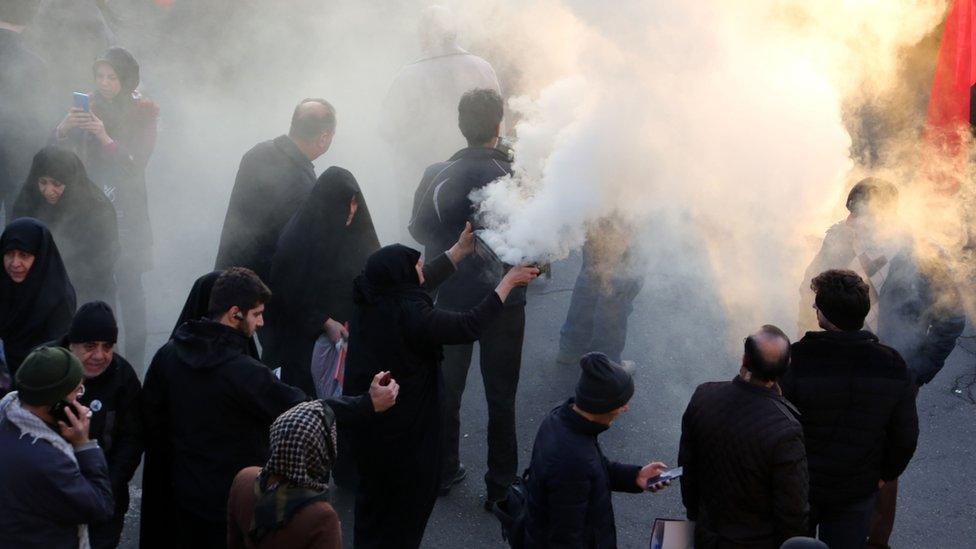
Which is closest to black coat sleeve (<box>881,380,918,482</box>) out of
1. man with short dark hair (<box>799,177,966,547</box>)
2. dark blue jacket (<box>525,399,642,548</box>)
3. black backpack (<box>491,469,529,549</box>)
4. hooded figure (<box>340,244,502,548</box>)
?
man with short dark hair (<box>799,177,966,547</box>)

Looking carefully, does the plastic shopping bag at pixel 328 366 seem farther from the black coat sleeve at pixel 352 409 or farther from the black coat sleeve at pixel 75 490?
the black coat sleeve at pixel 75 490

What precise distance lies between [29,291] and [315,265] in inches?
48.0

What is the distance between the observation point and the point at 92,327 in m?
3.13

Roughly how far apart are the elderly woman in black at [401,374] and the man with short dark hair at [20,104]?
3.94 m

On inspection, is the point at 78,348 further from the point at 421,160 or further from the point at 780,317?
the point at 780,317

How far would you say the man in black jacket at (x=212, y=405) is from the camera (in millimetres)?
2922

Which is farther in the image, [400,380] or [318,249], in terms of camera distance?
[318,249]

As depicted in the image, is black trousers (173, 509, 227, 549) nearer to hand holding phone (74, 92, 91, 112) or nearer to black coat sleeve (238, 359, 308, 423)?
black coat sleeve (238, 359, 308, 423)

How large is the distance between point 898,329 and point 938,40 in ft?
9.77

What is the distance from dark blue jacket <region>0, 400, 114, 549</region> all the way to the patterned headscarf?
2.00 feet

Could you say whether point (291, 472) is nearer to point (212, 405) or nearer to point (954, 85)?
point (212, 405)

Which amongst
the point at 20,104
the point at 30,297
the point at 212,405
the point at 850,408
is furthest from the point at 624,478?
the point at 20,104

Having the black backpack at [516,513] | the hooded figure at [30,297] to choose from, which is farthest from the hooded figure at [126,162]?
the black backpack at [516,513]

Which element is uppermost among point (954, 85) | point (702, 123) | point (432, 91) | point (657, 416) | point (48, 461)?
point (954, 85)
